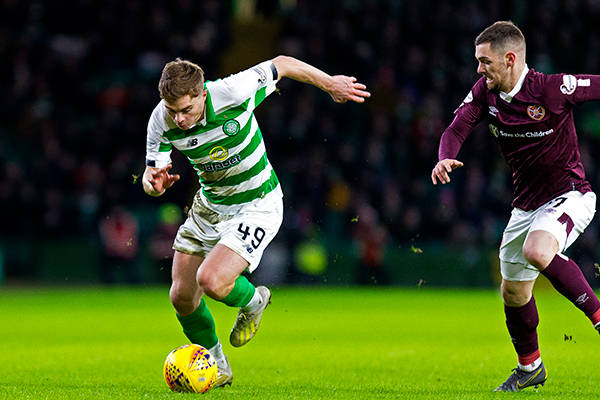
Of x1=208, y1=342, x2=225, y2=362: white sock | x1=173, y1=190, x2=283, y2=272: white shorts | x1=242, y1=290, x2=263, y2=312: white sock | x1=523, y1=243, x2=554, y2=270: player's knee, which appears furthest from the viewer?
x1=208, y1=342, x2=225, y2=362: white sock

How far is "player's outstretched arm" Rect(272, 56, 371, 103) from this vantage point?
6910 millimetres

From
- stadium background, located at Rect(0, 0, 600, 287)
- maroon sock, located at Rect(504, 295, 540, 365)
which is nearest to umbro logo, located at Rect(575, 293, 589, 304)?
maroon sock, located at Rect(504, 295, 540, 365)

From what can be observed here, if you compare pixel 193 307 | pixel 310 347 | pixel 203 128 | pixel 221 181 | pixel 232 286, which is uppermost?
pixel 203 128

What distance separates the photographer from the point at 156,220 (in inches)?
773

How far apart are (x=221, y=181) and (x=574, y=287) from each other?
250 centimetres

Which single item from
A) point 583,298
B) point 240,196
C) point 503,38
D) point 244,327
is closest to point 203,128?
point 240,196

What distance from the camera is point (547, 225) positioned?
6492mm

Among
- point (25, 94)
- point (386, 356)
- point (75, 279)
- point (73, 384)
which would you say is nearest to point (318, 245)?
point (75, 279)

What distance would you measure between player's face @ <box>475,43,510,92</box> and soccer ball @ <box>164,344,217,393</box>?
271 cm

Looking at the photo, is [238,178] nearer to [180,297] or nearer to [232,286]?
[232,286]

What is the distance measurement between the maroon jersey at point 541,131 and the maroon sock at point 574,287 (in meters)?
0.50

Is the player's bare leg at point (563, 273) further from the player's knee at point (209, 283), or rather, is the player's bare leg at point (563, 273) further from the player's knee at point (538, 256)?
the player's knee at point (209, 283)

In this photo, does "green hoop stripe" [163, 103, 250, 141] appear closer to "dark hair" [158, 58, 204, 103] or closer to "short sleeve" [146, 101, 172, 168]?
"short sleeve" [146, 101, 172, 168]

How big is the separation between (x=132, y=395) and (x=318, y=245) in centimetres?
1238
